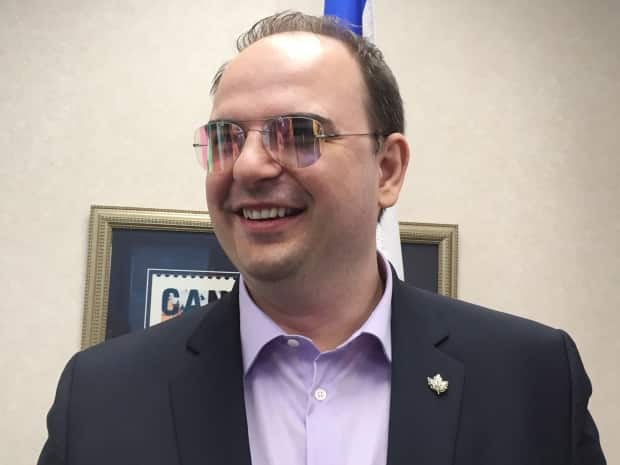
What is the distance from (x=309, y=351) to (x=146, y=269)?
88 centimetres

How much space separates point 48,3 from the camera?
72.5 inches

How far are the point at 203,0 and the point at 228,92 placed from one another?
1.03 m

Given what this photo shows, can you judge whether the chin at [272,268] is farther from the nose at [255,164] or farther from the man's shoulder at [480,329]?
the man's shoulder at [480,329]

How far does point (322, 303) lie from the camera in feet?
3.46

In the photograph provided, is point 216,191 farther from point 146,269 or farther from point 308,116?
point 146,269

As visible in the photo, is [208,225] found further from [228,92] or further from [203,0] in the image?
[228,92]

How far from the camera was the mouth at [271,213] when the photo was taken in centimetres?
97

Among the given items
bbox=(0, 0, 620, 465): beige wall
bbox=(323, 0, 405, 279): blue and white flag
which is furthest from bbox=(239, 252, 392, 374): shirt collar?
bbox=(0, 0, 620, 465): beige wall

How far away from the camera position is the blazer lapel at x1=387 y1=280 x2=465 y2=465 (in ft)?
3.15

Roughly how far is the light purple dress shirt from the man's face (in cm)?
12

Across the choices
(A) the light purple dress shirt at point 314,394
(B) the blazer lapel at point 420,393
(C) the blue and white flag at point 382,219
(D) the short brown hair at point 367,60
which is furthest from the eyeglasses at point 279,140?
(C) the blue and white flag at point 382,219

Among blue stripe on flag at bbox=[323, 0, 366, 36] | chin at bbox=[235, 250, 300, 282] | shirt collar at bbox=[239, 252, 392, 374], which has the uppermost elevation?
blue stripe on flag at bbox=[323, 0, 366, 36]

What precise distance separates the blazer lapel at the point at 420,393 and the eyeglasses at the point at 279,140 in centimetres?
35

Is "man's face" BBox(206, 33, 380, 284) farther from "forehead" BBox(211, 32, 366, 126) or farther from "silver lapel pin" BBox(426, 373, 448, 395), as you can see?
"silver lapel pin" BBox(426, 373, 448, 395)
